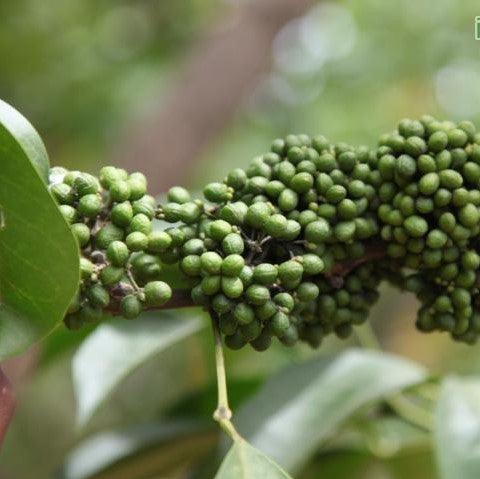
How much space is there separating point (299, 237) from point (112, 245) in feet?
0.52

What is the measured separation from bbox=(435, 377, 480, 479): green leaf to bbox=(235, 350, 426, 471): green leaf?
0.09 metres

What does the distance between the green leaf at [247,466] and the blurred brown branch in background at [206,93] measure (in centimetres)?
175

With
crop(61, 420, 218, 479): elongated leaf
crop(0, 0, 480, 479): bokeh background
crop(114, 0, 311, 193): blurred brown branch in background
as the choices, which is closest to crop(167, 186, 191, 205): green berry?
crop(61, 420, 218, 479): elongated leaf

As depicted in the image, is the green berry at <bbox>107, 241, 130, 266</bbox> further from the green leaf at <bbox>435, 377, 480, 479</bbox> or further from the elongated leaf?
the elongated leaf

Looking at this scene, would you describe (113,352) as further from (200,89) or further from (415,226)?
(200,89)

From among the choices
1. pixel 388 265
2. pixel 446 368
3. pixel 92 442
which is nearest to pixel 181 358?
pixel 446 368

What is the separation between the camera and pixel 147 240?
72cm

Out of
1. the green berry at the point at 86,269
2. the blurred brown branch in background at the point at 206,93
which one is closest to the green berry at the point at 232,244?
the green berry at the point at 86,269

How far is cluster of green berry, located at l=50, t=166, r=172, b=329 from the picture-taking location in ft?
2.34

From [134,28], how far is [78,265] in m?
2.64

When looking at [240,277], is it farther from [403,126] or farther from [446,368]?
[446,368]

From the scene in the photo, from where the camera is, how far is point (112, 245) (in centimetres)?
71

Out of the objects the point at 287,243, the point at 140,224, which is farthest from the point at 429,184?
the point at 140,224

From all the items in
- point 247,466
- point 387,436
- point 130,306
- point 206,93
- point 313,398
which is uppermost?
point 130,306
